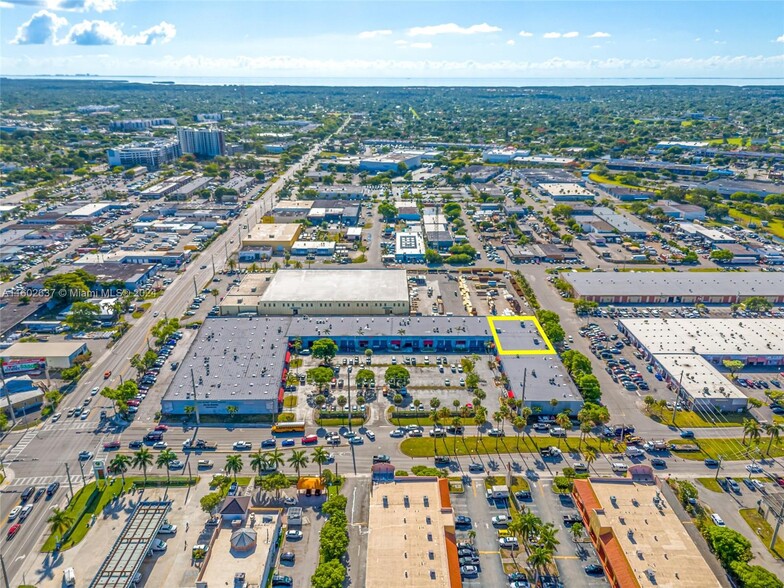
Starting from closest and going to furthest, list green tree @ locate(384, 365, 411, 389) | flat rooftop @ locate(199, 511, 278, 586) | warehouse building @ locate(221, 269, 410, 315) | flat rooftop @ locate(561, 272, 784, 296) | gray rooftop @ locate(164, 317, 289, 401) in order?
flat rooftop @ locate(199, 511, 278, 586)
gray rooftop @ locate(164, 317, 289, 401)
green tree @ locate(384, 365, 411, 389)
warehouse building @ locate(221, 269, 410, 315)
flat rooftop @ locate(561, 272, 784, 296)

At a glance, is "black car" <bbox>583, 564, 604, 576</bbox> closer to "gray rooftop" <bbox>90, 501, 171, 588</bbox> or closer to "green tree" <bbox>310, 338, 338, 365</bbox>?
"gray rooftop" <bbox>90, 501, 171, 588</bbox>

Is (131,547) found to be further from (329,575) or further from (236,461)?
(329,575)

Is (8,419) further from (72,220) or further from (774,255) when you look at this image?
(774,255)

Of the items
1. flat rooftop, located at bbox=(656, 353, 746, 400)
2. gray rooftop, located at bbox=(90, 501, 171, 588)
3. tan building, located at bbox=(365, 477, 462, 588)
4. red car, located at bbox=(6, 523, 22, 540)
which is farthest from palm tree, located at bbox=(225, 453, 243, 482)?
flat rooftop, located at bbox=(656, 353, 746, 400)

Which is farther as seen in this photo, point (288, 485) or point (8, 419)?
point (8, 419)

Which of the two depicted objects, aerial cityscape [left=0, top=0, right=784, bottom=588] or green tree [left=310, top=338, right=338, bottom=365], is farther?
green tree [left=310, top=338, right=338, bottom=365]

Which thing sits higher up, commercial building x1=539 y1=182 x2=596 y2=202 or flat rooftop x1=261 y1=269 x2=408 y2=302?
commercial building x1=539 y1=182 x2=596 y2=202

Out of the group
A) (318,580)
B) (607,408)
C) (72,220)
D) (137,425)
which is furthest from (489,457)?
(72,220)

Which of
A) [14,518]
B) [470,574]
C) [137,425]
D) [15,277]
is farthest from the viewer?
[15,277]

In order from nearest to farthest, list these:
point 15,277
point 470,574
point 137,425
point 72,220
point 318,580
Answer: point 318,580, point 470,574, point 137,425, point 15,277, point 72,220
